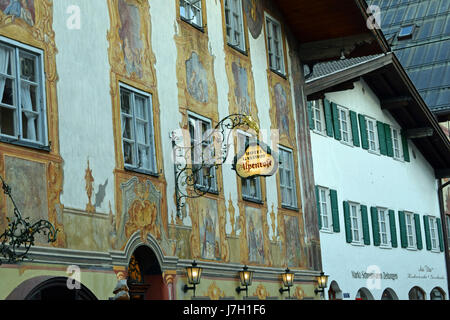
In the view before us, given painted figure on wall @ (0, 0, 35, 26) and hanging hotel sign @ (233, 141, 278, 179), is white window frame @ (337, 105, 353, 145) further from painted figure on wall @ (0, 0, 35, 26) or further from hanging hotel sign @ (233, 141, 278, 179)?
painted figure on wall @ (0, 0, 35, 26)

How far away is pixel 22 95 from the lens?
1076 cm

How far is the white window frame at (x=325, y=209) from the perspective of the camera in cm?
2322

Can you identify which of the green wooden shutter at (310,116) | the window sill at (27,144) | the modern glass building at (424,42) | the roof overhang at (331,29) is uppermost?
the modern glass building at (424,42)

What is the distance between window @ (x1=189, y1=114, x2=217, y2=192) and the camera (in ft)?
48.6

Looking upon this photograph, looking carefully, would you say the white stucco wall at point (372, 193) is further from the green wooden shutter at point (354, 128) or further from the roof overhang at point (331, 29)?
the roof overhang at point (331, 29)

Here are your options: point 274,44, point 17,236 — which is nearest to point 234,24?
point 274,44

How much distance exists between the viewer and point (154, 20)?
14203 millimetres

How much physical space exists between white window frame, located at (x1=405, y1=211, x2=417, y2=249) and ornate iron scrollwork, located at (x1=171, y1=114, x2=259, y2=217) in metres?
14.0

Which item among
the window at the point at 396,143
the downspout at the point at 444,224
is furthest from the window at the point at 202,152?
the downspout at the point at 444,224

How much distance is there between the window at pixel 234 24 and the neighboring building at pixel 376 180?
4041 mm

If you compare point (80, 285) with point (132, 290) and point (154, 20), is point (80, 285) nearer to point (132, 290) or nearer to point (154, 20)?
point (132, 290)

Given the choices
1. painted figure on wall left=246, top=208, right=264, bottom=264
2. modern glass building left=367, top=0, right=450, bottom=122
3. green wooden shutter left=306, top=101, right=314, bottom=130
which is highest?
modern glass building left=367, top=0, right=450, bottom=122

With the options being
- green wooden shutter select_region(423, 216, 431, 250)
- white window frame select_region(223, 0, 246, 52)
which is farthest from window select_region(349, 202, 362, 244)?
white window frame select_region(223, 0, 246, 52)

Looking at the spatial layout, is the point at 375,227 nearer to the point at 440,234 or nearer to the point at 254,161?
the point at 440,234
